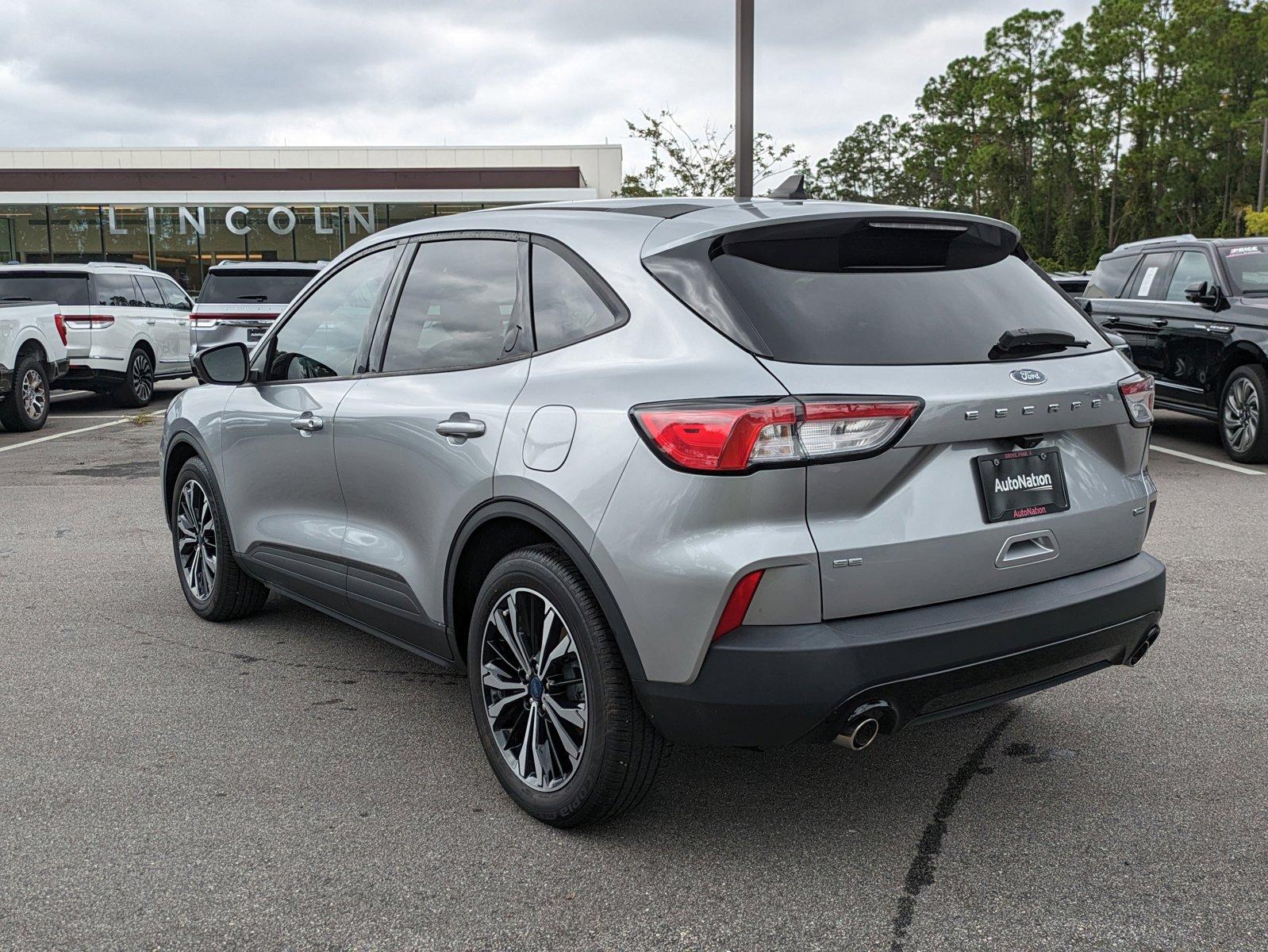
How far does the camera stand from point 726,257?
123 inches

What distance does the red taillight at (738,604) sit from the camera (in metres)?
2.77

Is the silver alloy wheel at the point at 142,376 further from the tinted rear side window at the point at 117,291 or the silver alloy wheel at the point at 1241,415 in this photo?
the silver alloy wheel at the point at 1241,415

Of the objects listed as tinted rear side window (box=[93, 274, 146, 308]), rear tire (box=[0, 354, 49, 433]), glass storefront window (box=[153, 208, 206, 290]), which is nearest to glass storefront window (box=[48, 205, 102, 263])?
glass storefront window (box=[153, 208, 206, 290])

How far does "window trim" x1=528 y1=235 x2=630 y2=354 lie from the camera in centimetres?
323

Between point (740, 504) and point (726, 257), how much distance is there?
73cm

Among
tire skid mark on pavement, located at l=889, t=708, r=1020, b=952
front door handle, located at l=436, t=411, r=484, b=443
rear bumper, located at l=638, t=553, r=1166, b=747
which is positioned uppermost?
front door handle, located at l=436, t=411, r=484, b=443


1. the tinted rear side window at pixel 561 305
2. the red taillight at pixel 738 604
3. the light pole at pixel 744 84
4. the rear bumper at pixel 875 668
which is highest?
the light pole at pixel 744 84

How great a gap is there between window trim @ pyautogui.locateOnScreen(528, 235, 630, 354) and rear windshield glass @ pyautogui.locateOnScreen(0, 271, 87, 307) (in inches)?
550

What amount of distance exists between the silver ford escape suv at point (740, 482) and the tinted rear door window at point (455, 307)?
12mm

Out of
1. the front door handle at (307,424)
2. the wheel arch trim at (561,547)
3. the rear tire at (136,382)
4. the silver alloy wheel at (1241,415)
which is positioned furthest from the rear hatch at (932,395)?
the rear tire at (136,382)

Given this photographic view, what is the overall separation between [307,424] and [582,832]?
6.34ft

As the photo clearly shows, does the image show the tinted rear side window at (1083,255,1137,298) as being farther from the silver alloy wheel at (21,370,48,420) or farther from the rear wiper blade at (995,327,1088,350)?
the silver alloy wheel at (21,370,48,420)

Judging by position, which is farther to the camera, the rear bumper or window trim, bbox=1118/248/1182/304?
window trim, bbox=1118/248/1182/304

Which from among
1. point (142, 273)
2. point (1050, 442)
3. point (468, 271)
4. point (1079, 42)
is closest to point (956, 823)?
point (1050, 442)
